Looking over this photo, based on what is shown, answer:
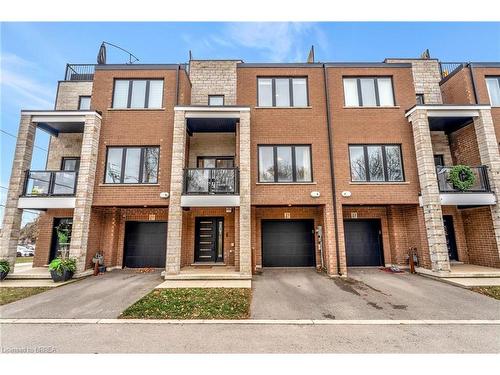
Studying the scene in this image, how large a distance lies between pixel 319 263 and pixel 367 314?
18.5 feet

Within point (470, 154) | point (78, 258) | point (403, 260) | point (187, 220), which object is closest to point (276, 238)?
point (187, 220)

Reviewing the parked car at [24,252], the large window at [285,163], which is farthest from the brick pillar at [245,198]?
the parked car at [24,252]

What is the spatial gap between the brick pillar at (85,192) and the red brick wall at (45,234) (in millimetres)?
2079

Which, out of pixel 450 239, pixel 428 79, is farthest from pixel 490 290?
pixel 428 79

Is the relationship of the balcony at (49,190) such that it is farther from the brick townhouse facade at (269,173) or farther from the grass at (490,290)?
the grass at (490,290)

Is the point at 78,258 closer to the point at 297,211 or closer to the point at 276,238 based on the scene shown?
the point at 276,238

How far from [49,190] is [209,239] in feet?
25.2

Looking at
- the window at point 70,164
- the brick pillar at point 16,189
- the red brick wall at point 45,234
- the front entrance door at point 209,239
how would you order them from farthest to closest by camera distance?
the window at point 70,164 < the front entrance door at point 209,239 < the red brick wall at point 45,234 < the brick pillar at point 16,189

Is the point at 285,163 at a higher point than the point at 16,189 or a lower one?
higher

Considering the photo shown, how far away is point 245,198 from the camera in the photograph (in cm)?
1026

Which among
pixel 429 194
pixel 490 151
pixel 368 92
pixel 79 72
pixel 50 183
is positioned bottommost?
pixel 429 194

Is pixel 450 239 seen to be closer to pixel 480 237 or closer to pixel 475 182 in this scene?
pixel 480 237

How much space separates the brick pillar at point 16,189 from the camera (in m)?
10.1

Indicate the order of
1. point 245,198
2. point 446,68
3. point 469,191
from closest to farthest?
1. point 245,198
2. point 469,191
3. point 446,68
